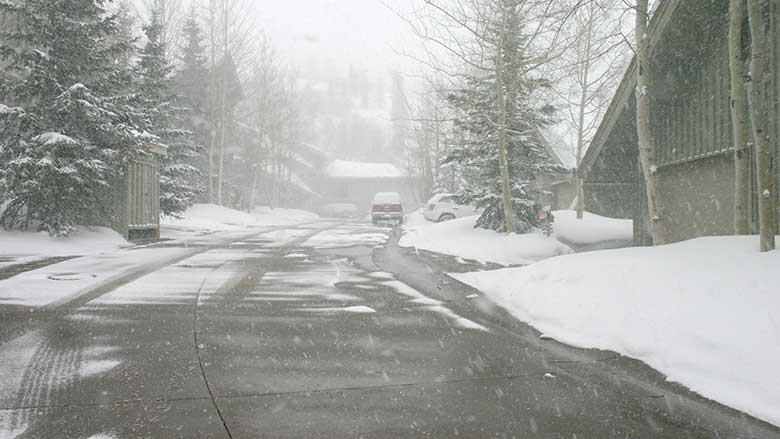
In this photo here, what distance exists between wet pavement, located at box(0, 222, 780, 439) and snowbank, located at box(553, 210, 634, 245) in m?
11.0

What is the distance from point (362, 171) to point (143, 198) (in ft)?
167

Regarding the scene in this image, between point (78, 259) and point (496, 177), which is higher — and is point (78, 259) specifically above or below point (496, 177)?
below

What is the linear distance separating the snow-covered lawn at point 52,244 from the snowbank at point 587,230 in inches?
519

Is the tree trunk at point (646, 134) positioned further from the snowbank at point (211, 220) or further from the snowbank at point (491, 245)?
the snowbank at point (211, 220)

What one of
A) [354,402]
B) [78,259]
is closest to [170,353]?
[354,402]

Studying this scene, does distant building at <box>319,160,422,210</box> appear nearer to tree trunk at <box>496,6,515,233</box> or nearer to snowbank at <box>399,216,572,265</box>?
snowbank at <box>399,216,572,265</box>

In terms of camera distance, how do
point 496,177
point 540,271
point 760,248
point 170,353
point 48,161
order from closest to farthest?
point 170,353
point 760,248
point 540,271
point 48,161
point 496,177

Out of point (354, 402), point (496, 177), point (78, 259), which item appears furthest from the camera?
point (496, 177)

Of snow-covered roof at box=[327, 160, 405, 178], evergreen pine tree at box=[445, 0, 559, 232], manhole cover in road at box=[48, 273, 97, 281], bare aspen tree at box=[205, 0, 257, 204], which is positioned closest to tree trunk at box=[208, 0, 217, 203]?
bare aspen tree at box=[205, 0, 257, 204]

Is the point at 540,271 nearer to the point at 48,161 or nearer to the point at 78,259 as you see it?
the point at 78,259

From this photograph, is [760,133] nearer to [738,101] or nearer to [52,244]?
[738,101]

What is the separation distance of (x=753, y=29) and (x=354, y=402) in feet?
19.3

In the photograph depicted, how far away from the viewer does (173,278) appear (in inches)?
362

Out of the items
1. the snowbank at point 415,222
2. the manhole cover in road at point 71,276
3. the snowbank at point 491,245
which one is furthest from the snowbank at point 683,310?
the snowbank at point 415,222
